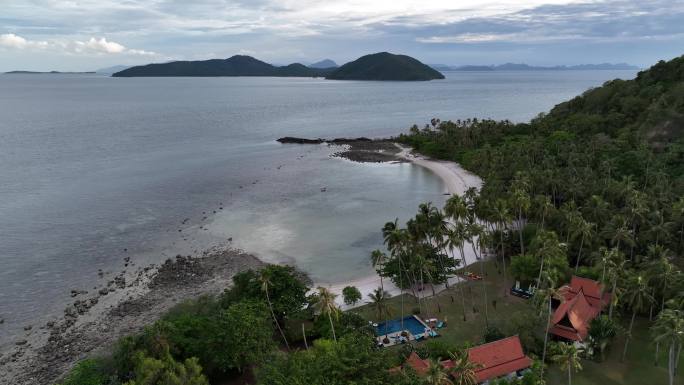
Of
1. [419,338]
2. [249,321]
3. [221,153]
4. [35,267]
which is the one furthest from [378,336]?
[221,153]

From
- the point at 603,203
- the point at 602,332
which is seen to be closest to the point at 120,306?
the point at 602,332

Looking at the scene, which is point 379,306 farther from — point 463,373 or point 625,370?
point 625,370

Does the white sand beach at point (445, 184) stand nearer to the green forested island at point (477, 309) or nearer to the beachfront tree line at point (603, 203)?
the green forested island at point (477, 309)

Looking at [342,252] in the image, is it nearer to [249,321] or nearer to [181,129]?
[249,321]

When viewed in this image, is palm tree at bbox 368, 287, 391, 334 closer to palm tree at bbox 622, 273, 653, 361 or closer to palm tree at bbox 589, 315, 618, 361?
palm tree at bbox 589, 315, 618, 361

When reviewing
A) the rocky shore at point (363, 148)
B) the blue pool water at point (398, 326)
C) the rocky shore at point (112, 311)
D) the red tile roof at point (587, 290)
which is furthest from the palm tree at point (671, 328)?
the rocky shore at point (363, 148)
